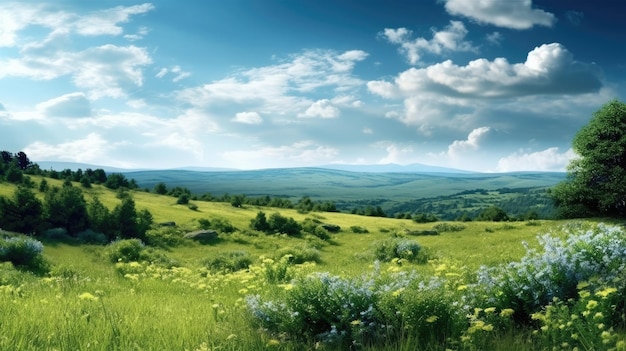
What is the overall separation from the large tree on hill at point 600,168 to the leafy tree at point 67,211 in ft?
127

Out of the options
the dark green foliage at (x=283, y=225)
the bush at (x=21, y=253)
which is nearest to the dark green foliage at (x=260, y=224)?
the dark green foliage at (x=283, y=225)

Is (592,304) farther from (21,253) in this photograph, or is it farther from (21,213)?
(21,213)

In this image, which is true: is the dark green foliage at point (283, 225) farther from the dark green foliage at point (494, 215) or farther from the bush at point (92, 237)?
the dark green foliage at point (494, 215)

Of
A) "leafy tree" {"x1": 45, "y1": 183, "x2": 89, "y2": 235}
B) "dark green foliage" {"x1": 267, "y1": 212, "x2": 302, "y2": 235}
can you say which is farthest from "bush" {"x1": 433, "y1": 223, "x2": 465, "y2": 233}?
"leafy tree" {"x1": 45, "y1": 183, "x2": 89, "y2": 235}

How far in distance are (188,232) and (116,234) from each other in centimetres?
569

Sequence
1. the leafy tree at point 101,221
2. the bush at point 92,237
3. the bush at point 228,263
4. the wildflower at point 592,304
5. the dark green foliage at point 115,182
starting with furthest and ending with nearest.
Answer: the dark green foliage at point 115,182, the leafy tree at point 101,221, the bush at point 92,237, the bush at point 228,263, the wildflower at point 592,304

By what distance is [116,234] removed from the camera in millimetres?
39906

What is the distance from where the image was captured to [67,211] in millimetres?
38219

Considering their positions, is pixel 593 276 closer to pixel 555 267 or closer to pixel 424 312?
pixel 555 267

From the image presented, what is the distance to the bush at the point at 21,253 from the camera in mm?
20031

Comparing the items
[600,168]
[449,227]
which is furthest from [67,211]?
[600,168]

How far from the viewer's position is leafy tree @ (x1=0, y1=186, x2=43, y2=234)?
1454 inches

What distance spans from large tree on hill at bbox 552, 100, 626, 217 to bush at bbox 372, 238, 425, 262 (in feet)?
82.4

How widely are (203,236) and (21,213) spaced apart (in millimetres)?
12757
